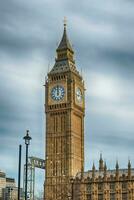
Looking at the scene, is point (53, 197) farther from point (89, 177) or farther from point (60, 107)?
point (60, 107)

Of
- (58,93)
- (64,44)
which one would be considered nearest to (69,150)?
(58,93)

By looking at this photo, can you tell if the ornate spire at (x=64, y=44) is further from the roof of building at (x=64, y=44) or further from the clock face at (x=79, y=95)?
the clock face at (x=79, y=95)

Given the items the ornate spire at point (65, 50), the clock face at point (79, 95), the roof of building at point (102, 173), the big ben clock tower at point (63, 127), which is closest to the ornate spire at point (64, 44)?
the ornate spire at point (65, 50)

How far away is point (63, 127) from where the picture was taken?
17438 cm

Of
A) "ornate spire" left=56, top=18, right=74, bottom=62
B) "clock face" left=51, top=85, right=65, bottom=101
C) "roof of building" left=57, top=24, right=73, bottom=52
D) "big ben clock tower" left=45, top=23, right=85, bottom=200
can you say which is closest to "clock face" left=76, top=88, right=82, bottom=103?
"big ben clock tower" left=45, top=23, right=85, bottom=200

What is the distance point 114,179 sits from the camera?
15850 cm

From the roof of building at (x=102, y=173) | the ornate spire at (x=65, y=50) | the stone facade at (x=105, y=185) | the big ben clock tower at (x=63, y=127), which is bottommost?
the stone facade at (x=105, y=185)

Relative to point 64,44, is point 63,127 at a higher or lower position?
lower

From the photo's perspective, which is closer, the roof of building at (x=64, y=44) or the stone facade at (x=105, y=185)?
the stone facade at (x=105, y=185)

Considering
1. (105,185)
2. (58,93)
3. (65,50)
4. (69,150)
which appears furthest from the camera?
(65,50)

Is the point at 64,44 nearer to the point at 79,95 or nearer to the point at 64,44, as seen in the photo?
the point at 64,44

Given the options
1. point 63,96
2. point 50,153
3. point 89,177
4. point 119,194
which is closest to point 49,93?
point 63,96

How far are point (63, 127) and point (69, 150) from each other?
8.66 m

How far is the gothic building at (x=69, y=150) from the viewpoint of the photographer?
15862cm
